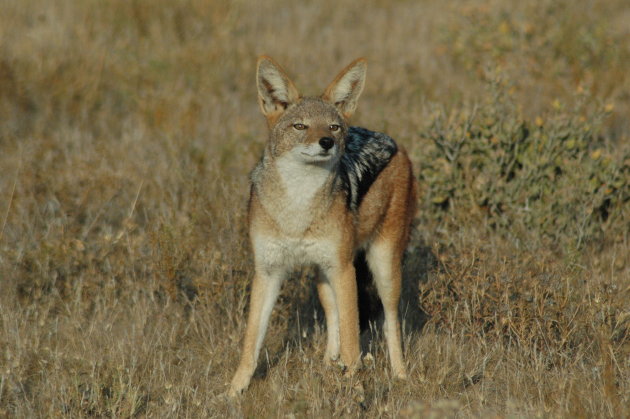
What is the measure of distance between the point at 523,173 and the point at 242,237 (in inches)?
98.8

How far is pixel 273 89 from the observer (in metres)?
4.80

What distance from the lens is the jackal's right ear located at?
4.67 meters

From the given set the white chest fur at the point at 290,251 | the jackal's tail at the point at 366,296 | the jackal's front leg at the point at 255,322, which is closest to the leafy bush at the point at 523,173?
the jackal's tail at the point at 366,296

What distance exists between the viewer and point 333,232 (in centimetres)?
462

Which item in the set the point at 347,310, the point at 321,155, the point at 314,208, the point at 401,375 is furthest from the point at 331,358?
the point at 321,155

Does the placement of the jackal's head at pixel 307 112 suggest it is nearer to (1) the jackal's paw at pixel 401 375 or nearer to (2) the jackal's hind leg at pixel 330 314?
(2) the jackal's hind leg at pixel 330 314

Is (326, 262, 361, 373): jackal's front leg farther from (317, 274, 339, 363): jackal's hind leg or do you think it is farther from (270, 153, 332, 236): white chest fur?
(317, 274, 339, 363): jackal's hind leg

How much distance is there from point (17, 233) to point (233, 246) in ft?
6.22

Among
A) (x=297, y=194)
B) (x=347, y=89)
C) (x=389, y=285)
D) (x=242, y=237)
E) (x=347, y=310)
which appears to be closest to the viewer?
(x=297, y=194)

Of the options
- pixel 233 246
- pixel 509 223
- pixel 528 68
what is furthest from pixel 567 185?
pixel 528 68

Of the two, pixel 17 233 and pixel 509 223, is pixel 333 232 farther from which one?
pixel 17 233

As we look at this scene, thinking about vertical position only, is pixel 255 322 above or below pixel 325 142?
below

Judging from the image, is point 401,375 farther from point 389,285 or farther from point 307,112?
point 307,112

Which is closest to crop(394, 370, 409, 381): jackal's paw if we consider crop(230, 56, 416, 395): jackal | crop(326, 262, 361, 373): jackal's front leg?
crop(230, 56, 416, 395): jackal
